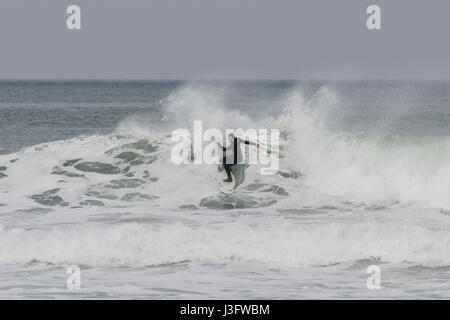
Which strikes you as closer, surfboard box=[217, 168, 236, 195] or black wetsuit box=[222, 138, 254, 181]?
surfboard box=[217, 168, 236, 195]

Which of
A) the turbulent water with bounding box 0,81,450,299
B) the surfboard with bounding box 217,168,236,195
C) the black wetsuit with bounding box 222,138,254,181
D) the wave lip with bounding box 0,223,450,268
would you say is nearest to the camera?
the turbulent water with bounding box 0,81,450,299

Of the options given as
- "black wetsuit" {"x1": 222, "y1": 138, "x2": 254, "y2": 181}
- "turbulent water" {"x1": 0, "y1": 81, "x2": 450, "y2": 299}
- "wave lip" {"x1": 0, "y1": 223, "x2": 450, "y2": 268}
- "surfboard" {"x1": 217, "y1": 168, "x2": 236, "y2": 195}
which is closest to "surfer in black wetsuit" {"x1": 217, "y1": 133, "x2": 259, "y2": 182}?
"black wetsuit" {"x1": 222, "y1": 138, "x2": 254, "y2": 181}

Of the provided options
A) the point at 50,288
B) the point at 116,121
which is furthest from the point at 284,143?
the point at 116,121

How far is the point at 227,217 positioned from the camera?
17.3 m

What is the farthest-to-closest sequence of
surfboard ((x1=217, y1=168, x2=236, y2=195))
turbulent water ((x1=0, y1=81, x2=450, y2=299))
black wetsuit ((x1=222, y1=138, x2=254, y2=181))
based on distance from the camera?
black wetsuit ((x1=222, y1=138, x2=254, y2=181)), surfboard ((x1=217, y1=168, x2=236, y2=195)), turbulent water ((x1=0, y1=81, x2=450, y2=299))

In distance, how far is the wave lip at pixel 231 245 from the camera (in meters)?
13.9

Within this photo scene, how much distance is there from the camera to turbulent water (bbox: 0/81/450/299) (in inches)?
496

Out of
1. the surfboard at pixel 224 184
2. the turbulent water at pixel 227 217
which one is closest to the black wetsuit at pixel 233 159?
the surfboard at pixel 224 184

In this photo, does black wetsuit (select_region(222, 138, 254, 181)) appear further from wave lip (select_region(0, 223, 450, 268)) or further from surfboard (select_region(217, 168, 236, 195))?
wave lip (select_region(0, 223, 450, 268))

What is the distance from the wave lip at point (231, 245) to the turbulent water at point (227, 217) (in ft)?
0.11

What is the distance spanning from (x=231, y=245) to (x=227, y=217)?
2.79m

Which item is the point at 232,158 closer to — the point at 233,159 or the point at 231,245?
the point at 233,159

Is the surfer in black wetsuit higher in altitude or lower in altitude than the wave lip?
higher

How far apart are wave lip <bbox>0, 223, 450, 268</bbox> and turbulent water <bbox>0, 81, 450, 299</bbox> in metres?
0.03
